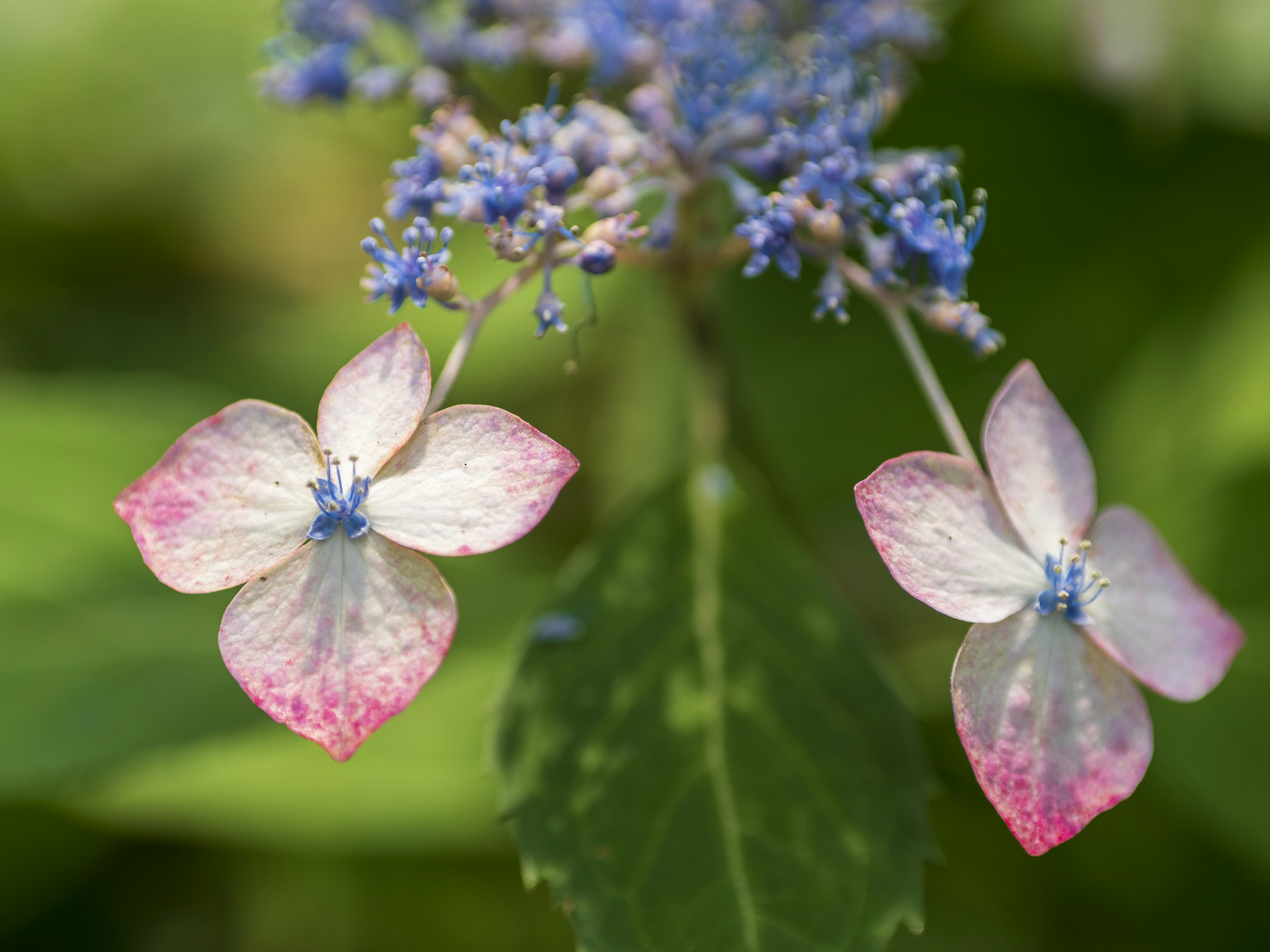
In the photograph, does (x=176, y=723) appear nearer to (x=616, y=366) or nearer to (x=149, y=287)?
(x=616, y=366)

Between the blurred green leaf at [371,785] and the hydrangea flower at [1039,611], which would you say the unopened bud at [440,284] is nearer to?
the hydrangea flower at [1039,611]

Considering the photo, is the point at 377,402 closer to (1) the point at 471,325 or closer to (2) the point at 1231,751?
(1) the point at 471,325

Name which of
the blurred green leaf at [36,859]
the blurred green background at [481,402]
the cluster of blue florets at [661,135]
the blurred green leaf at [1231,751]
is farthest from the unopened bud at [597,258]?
the blurred green leaf at [36,859]

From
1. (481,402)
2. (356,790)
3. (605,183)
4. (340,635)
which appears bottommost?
(356,790)

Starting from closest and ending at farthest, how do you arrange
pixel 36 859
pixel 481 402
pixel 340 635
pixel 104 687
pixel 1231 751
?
pixel 340 635 < pixel 104 687 < pixel 1231 751 < pixel 36 859 < pixel 481 402

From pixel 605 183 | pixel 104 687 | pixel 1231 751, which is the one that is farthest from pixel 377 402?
pixel 1231 751

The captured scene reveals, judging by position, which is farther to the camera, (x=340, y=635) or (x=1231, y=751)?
(x=1231, y=751)

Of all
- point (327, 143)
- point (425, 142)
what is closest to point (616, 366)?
point (327, 143)
